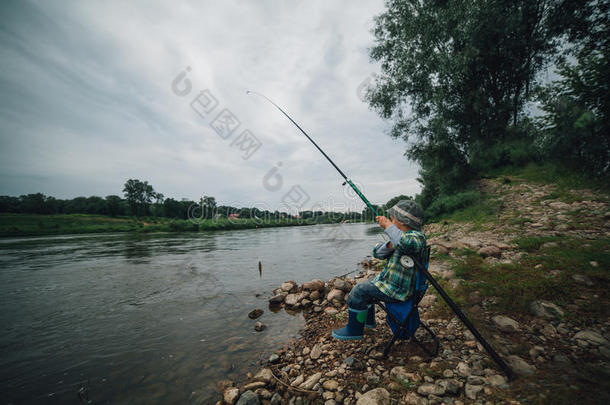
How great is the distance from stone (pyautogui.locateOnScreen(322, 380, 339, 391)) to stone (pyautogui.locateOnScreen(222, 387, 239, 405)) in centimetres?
106

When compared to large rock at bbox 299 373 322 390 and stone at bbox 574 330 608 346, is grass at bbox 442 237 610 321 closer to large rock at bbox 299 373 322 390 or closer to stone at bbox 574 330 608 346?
stone at bbox 574 330 608 346

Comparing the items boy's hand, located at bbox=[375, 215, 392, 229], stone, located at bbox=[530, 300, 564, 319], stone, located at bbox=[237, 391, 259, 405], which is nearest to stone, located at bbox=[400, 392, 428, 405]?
stone, located at bbox=[237, 391, 259, 405]

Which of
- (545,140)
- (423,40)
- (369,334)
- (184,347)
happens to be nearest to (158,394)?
(184,347)

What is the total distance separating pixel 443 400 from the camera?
2082 millimetres

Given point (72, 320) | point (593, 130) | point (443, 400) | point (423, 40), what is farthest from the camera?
point (423, 40)

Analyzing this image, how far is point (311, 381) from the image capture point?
2.64 meters

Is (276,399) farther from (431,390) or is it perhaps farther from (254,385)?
(431,390)

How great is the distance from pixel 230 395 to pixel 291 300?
9.89ft

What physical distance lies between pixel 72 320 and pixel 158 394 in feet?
14.8

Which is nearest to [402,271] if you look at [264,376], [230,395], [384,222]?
[384,222]

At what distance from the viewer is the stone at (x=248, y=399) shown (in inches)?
98.7

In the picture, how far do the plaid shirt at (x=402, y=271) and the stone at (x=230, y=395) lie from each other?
7.03ft

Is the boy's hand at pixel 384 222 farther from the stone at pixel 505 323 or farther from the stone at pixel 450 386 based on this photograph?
the stone at pixel 505 323

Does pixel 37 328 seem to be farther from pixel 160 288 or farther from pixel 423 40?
pixel 423 40
